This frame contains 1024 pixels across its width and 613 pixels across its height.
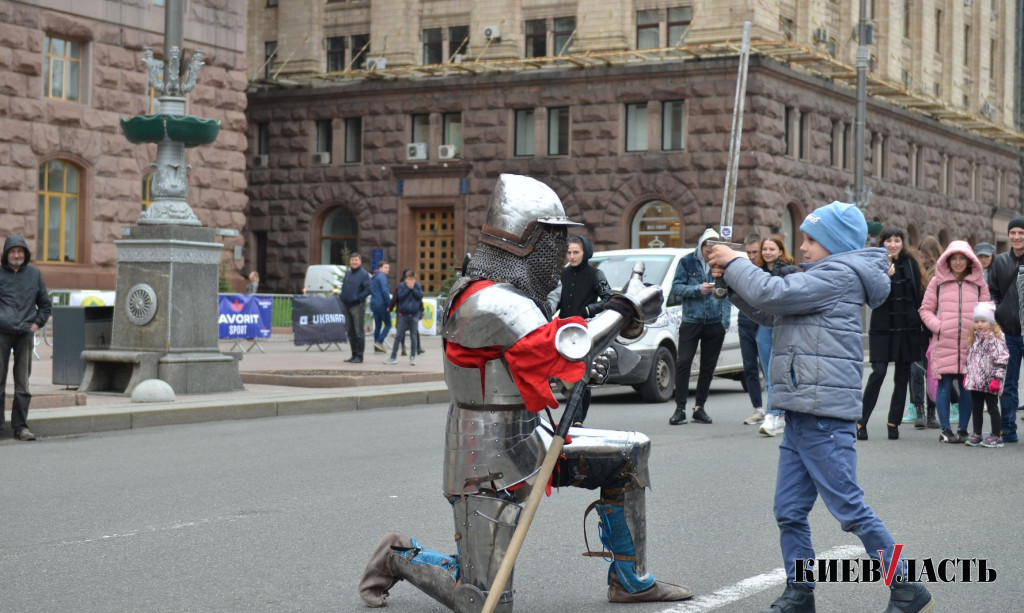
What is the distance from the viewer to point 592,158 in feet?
119

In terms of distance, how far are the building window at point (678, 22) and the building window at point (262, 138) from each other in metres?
13.6

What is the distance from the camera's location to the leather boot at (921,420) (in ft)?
42.6

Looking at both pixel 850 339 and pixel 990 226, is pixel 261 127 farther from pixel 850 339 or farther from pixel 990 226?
pixel 850 339

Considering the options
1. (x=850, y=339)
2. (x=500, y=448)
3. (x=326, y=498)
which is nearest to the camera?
(x=500, y=448)

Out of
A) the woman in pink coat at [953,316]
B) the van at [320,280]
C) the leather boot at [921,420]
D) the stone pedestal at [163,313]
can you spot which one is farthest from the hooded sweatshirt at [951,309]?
the van at [320,280]

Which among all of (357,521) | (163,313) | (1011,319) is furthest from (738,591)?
(163,313)

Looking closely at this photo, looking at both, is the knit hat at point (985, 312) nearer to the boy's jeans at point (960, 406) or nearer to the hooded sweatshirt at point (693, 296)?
the boy's jeans at point (960, 406)

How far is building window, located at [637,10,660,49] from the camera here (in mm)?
36406

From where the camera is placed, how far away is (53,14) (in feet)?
91.9

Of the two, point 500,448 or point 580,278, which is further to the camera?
point 580,278

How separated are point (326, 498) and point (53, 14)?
74.1ft

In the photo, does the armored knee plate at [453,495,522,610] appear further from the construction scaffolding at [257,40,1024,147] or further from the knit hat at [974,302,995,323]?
the construction scaffolding at [257,40,1024,147]

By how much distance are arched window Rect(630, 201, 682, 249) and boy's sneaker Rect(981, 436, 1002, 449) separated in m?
23.9

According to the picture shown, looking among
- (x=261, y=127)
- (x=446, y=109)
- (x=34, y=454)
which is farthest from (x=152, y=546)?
(x=261, y=127)
